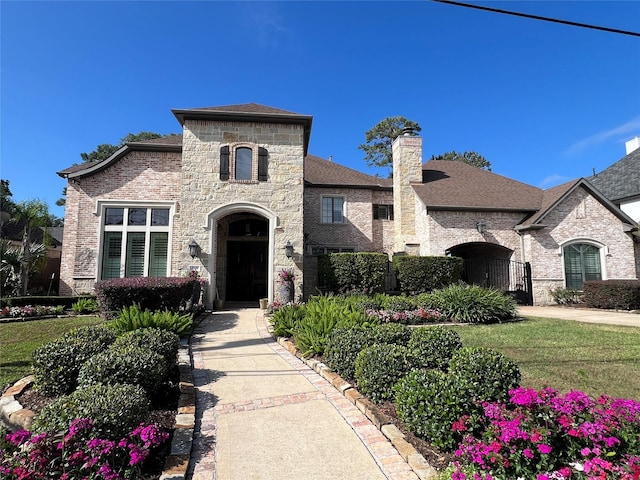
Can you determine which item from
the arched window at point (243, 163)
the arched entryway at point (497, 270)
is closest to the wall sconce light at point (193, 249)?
the arched window at point (243, 163)

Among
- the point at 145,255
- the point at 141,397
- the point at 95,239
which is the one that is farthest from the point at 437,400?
the point at 95,239

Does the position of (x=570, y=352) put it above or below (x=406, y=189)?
below

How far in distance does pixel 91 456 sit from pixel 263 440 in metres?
1.41

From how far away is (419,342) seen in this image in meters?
4.69

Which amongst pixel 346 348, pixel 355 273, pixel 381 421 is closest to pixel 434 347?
pixel 346 348

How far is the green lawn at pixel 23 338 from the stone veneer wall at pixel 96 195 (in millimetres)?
4452

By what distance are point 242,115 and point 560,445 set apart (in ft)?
42.8

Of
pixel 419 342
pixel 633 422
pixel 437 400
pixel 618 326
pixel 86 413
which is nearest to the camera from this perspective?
pixel 633 422

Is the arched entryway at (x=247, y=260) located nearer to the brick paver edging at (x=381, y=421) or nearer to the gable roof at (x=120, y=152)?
the gable roof at (x=120, y=152)

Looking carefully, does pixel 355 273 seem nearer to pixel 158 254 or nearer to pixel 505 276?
pixel 158 254

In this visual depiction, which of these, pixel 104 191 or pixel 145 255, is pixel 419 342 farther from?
pixel 104 191

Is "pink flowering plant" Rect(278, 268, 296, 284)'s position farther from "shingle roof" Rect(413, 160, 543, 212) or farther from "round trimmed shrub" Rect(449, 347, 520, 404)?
"round trimmed shrub" Rect(449, 347, 520, 404)

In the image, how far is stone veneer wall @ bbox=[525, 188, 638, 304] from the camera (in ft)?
49.5

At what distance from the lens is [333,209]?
57.5 ft
